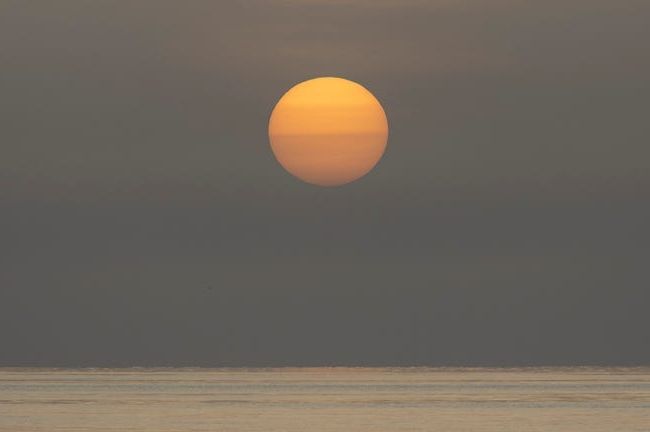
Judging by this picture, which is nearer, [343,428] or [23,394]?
[343,428]

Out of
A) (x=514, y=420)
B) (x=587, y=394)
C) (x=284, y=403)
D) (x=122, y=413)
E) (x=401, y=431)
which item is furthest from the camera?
(x=587, y=394)

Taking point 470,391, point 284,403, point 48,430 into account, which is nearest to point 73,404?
point 284,403

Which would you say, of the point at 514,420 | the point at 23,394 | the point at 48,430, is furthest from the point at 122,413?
the point at 23,394

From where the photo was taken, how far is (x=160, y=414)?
85.2m

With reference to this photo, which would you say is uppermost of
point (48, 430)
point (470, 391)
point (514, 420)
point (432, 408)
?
point (470, 391)

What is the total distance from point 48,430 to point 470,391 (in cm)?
6284

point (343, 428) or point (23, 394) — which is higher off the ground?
point (23, 394)

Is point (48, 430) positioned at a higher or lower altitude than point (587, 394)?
lower

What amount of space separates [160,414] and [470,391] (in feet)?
165

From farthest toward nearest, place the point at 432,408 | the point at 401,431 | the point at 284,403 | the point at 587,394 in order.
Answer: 1. the point at 587,394
2. the point at 284,403
3. the point at 432,408
4. the point at 401,431

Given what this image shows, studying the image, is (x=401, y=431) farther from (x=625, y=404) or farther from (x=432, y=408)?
(x=625, y=404)

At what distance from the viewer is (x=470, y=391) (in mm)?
131875

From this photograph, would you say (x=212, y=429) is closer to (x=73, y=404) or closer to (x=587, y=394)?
(x=73, y=404)

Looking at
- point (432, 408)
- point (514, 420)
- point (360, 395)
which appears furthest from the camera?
point (360, 395)
